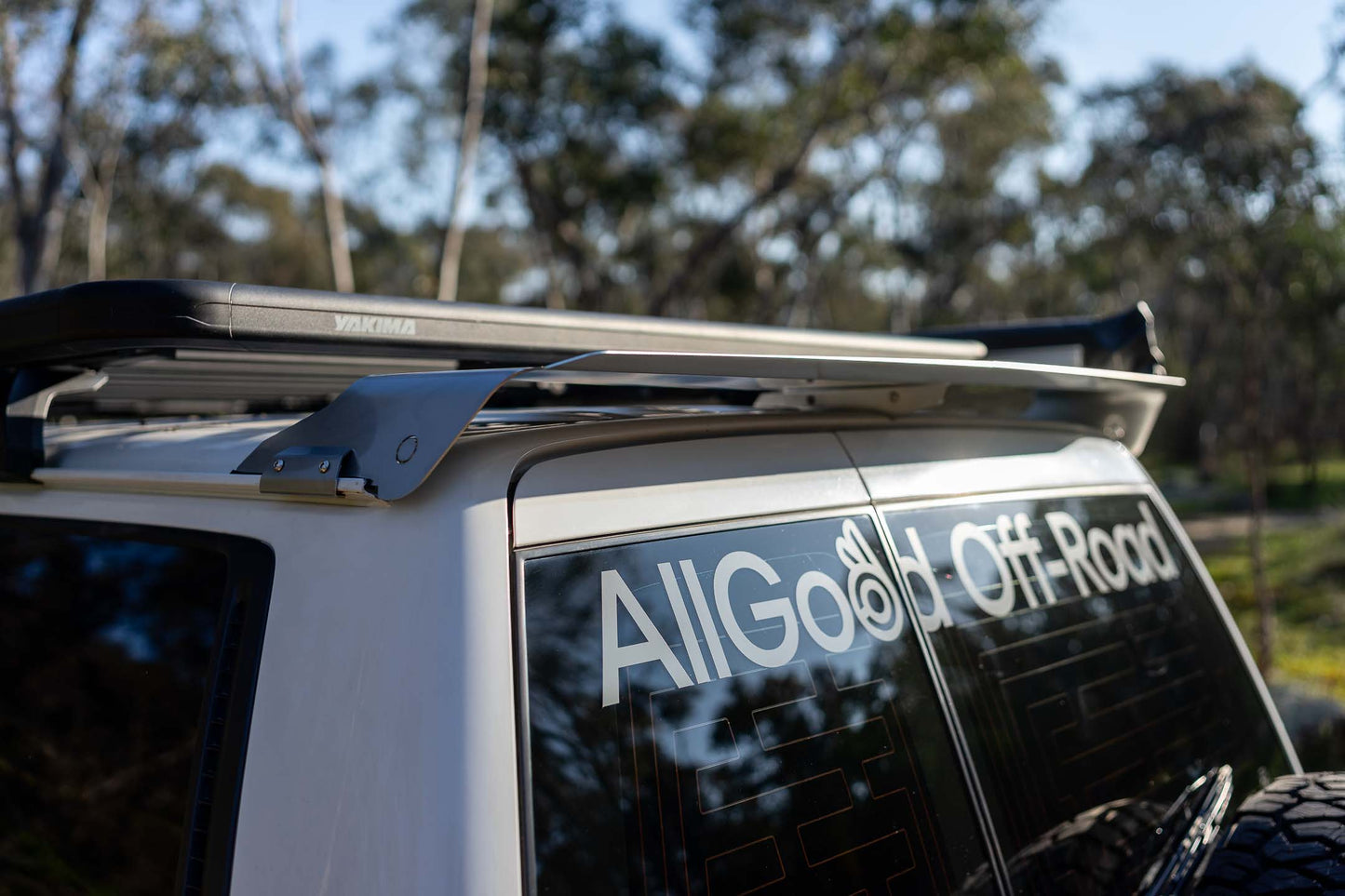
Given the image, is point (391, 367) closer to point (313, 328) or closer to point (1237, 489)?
point (313, 328)

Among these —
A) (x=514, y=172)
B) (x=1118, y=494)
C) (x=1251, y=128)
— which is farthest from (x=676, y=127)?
(x=1118, y=494)

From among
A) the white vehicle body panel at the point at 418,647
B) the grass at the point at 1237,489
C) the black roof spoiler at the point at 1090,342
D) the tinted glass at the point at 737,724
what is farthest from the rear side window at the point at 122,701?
the grass at the point at 1237,489

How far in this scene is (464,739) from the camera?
1003mm

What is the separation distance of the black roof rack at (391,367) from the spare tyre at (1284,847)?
71cm

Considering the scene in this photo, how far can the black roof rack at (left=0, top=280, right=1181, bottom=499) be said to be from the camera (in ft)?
3.62

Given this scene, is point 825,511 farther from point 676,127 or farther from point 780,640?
point 676,127

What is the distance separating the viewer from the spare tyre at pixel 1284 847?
4.95 feet

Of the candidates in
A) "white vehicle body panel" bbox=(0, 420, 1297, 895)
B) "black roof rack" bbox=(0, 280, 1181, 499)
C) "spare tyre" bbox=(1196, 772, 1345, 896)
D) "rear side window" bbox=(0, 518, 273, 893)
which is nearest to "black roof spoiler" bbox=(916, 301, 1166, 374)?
"black roof rack" bbox=(0, 280, 1181, 499)

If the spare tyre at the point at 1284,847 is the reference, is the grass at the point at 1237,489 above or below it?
above

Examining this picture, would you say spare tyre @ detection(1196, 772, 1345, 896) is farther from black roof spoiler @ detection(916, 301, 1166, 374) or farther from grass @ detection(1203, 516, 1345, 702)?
grass @ detection(1203, 516, 1345, 702)

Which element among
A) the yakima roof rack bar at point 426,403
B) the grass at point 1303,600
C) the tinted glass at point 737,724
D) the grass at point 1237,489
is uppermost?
the grass at point 1237,489

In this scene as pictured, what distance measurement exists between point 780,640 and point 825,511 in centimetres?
21

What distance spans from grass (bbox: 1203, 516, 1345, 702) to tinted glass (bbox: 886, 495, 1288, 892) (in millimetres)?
5879

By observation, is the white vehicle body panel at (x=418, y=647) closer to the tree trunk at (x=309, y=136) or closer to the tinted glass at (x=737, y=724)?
the tinted glass at (x=737, y=724)
